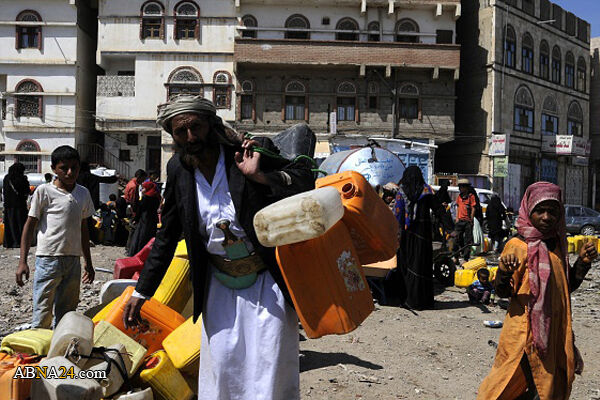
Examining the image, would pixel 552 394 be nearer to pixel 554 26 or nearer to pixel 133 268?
pixel 133 268

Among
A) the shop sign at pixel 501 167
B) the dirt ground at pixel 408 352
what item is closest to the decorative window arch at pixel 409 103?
the shop sign at pixel 501 167

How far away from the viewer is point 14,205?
10.9 meters

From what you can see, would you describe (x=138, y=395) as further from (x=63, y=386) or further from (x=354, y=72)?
(x=354, y=72)

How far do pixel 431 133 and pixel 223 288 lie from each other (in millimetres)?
25820

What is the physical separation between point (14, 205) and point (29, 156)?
18010 millimetres

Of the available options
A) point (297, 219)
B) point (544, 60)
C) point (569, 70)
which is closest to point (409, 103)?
point (544, 60)

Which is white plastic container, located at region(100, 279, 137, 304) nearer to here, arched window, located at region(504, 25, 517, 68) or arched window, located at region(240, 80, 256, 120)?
arched window, located at region(240, 80, 256, 120)

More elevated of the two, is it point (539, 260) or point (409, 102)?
point (409, 102)

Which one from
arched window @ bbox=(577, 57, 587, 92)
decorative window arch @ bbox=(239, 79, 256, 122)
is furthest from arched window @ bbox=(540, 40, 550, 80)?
decorative window arch @ bbox=(239, 79, 256, 122)

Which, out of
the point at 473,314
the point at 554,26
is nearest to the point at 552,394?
Answer: the point at 473,314

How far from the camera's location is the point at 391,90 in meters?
26.8

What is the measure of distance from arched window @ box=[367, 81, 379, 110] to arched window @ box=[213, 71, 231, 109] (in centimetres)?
715

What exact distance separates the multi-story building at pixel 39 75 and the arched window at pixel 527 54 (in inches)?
956

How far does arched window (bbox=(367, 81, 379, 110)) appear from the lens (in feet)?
88.4
